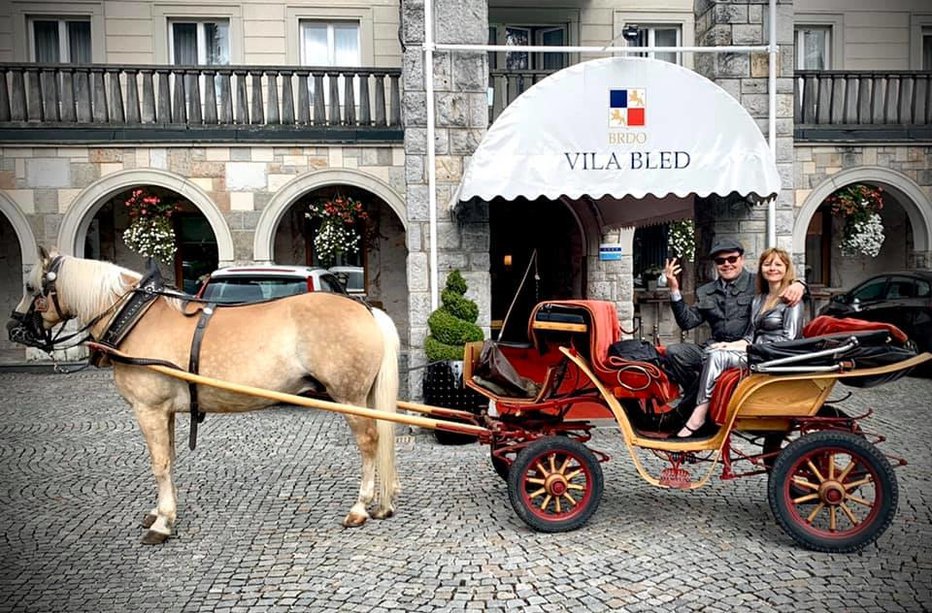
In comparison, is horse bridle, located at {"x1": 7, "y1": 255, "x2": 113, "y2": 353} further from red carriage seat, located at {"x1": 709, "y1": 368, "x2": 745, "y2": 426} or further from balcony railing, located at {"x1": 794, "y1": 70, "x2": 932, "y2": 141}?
balcony railing, located at {"x1": 794, "y1": 70, "x2": 932, "y2": 141}

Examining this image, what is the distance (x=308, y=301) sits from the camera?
17.0 ft

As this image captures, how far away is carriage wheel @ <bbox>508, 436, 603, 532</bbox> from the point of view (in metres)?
4.68

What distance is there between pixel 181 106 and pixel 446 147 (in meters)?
7.60

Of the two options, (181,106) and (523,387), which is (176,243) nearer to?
(181,106)

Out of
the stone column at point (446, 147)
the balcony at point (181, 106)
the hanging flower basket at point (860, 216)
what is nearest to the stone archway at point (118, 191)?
the balcony at point (181, 106)

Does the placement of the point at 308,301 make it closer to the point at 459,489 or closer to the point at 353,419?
the point at 353,419

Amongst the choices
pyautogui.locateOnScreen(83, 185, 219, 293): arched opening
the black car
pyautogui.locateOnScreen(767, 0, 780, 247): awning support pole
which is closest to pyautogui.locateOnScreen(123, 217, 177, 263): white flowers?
pyautogui.locateOnScreen(83, 185, 219, 293): arched opening

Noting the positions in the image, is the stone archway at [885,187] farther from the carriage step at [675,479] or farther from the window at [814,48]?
the carriage step at [675,479]

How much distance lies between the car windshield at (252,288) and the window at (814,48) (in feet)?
42.4

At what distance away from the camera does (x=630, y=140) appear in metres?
7.18

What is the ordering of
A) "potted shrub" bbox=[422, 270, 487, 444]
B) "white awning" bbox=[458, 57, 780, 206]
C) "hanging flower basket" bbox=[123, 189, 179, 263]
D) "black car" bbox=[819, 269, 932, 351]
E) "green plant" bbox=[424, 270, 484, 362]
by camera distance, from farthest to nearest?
"hanging flower basket" bbox=[123, 189, 179, 263] < "black car" bbox=[819, 269, 932, 351] < "green plant" bbox=[424, 270, 484, 362] < "potted shrub" bbox=[422, 270, 487, 444] < "white awning" bbox=[458, 57, 780, 206]

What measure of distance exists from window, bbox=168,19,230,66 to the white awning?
1056cm

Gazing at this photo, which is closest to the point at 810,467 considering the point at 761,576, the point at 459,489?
the point at 761,576

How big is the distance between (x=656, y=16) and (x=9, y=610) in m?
15.8
